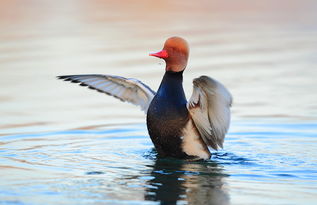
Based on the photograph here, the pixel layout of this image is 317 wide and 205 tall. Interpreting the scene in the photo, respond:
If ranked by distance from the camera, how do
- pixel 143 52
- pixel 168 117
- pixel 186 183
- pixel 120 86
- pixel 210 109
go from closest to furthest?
1. pixel 186 183
2. pixel 210 109
3. pixel 168 117
4. pixel 120 86
5. pixel 143 52

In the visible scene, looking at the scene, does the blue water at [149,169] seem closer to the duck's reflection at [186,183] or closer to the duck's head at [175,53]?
the duck's reflection at [186,183]

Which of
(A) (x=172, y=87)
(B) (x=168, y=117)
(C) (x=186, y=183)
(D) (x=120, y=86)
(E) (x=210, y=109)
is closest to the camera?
(C) (x=186, y=183)

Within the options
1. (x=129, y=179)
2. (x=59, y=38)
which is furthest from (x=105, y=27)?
(x=129, y=179)

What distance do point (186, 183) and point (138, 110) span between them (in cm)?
375

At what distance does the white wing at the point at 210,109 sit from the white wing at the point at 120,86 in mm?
872

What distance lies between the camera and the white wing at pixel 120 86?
849cm

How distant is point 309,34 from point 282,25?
125 centimetres

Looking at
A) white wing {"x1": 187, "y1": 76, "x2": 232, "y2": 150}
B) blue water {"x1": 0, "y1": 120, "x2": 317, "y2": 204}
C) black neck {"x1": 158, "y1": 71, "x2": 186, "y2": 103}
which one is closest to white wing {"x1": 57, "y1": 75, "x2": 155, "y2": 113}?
blue water {"x1": 0, "y1": 120, "x2": 317, "y2": 204}

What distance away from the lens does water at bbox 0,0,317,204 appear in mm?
6699

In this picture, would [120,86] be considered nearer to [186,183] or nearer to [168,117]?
[168,117]

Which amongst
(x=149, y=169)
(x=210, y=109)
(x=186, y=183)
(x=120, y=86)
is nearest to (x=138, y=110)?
(x=120, y=86)

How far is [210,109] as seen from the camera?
7.66m

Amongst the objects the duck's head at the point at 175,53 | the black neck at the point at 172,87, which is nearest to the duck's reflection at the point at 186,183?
the black neck at the point at 172,87

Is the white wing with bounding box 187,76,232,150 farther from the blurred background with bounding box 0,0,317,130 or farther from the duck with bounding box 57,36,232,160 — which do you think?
the blurred background with bounding box 0,0,317,130
